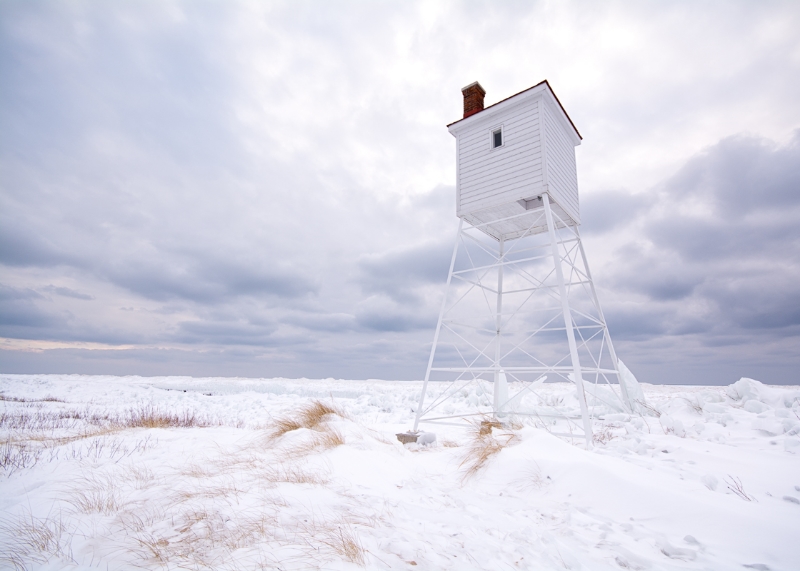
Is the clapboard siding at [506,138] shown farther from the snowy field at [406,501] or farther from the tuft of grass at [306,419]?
the tuft of grass at [306,419]

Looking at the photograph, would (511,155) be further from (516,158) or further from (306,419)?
(306,419)

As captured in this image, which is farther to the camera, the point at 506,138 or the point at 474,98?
the point at 474,98

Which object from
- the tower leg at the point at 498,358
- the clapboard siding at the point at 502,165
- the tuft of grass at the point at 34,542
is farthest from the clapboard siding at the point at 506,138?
the tuft of grass at the point at 34,542

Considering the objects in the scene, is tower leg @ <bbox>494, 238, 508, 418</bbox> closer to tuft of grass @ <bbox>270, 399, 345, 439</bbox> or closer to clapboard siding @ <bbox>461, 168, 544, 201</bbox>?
clapboard siding @ <bbox>461, 168, 544, 201</bbox>

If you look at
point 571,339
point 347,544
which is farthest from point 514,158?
point 347,544

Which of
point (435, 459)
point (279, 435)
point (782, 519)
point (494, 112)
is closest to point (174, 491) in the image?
point (279, 435)

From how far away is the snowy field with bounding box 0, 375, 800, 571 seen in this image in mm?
2764

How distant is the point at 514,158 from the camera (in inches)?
379

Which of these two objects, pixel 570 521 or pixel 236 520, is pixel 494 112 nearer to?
pixel 570 521

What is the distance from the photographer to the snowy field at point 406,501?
2.76 metres

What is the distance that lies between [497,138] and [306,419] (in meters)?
8.87

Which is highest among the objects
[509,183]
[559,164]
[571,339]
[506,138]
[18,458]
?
[506,138]

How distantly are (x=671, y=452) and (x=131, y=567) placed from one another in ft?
22.9

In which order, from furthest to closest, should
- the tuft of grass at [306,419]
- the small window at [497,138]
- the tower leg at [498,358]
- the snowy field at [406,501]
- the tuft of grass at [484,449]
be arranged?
the tower leg at [498,358] < the small window at [497,138] < the tuft of grass at [306,419] < the tuft of grass at [484,449] < the snowy field at [406,501]
